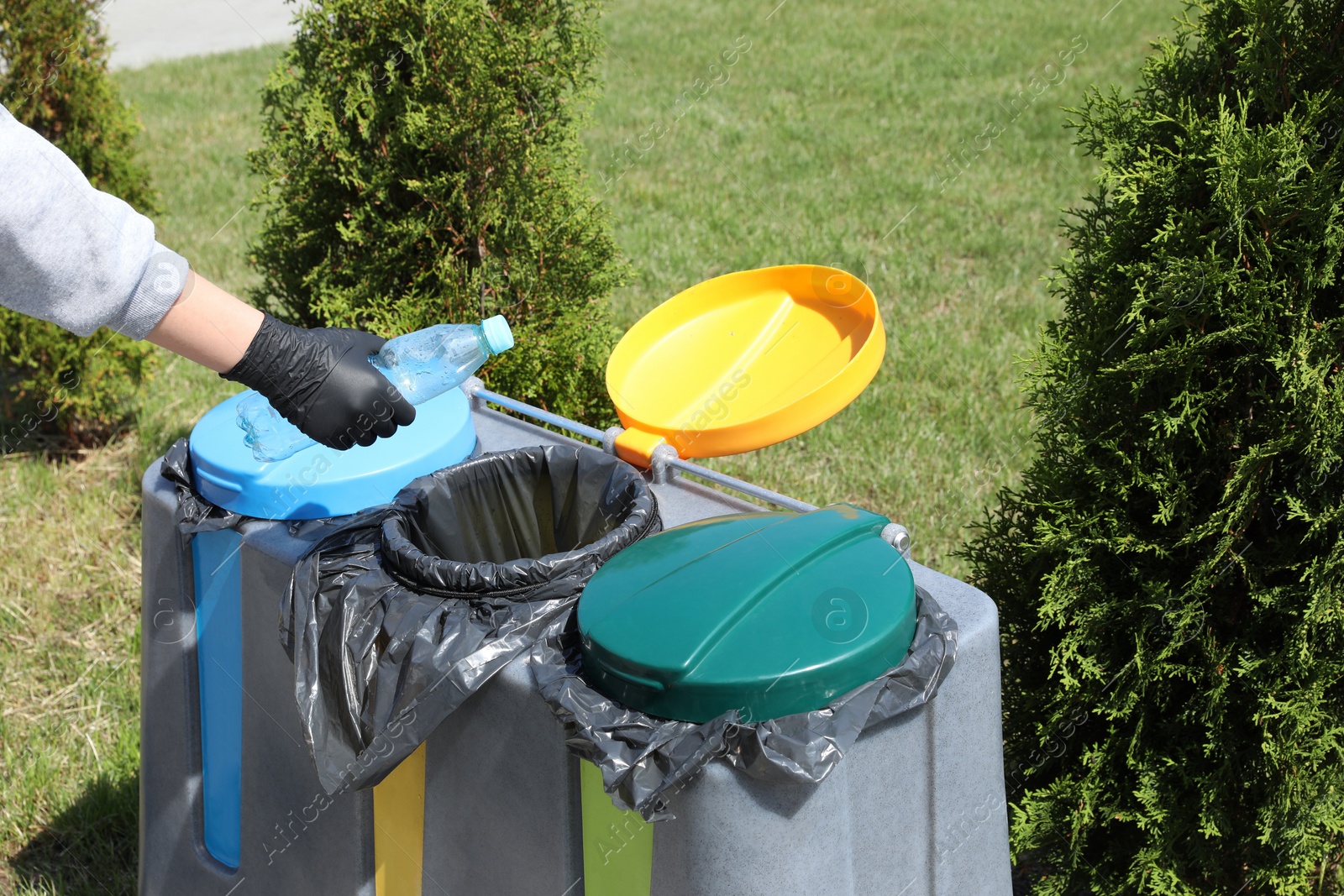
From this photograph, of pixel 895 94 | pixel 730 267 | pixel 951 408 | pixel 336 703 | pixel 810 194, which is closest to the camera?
pixel 336 703

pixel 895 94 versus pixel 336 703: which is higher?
pixel 336 703

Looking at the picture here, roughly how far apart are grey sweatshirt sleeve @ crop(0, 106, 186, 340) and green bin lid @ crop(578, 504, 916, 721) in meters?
0.90

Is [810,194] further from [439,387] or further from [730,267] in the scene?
[439,387]

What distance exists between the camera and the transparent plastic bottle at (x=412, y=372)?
2.28 metres

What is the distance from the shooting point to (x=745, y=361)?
260 cm

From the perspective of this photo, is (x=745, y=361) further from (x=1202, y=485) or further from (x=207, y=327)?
(x=207, y=327)

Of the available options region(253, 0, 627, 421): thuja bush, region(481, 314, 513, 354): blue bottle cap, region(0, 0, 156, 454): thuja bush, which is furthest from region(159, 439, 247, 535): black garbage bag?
region(0, 0, 156, 454): thuja bush

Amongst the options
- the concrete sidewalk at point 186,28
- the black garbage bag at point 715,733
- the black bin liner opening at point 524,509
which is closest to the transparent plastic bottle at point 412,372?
the black bin liner opening at point 524,509

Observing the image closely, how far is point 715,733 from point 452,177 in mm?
2183

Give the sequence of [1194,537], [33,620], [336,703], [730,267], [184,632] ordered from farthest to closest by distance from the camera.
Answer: [730,267]
[33,620]
[184,632]
[1194,537]
[336,703]

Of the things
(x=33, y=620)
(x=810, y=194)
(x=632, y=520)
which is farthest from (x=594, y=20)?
(x=810, y=194)

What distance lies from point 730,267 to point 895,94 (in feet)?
12.2

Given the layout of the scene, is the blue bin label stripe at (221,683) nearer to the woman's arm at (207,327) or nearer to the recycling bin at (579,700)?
the recycling bin at (579,700)

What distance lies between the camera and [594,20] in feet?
11.0
